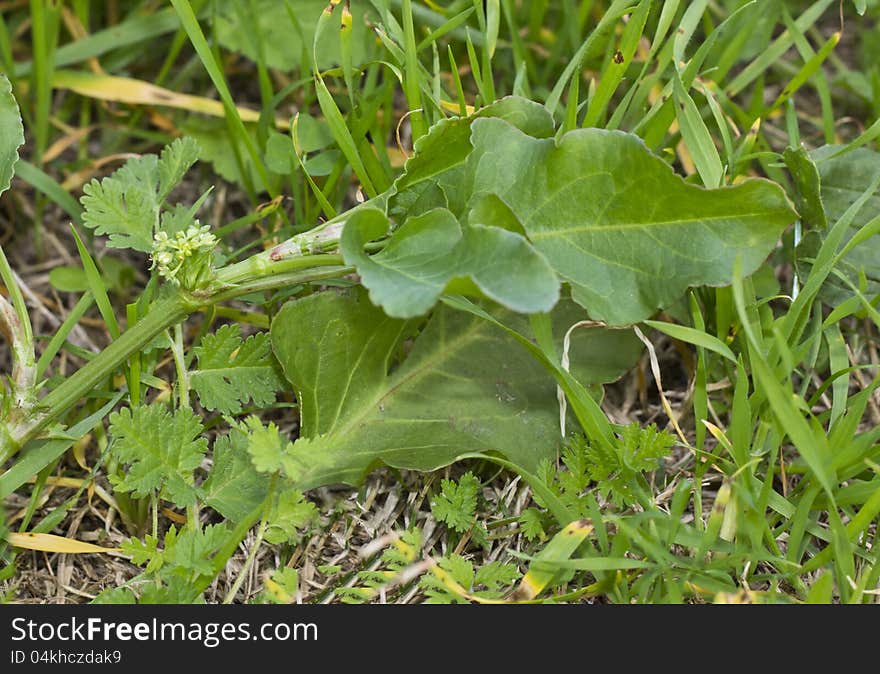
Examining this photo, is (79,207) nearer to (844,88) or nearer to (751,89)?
(751,89)

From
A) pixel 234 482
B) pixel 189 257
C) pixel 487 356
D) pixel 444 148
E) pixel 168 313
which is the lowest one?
pixel 234 482

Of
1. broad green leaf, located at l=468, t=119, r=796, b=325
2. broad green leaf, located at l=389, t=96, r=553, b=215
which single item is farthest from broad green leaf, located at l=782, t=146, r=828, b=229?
broad green leaf, located at l=389, t=96, r=553, b=215

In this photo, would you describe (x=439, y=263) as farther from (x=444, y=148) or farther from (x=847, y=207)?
(x=847, y=207)

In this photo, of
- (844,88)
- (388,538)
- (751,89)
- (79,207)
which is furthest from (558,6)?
(388,538)

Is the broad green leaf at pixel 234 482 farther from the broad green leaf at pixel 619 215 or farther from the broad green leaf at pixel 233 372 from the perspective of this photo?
the broad green leaf at pixel 619 215

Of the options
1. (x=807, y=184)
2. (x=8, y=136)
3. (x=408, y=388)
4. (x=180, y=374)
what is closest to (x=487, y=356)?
(x=408, y=388)

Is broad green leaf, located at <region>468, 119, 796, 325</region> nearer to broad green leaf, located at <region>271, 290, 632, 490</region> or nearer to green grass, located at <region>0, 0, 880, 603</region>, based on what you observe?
green grass, located at <region>0, 0, 880, 603</region>
